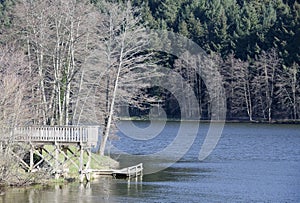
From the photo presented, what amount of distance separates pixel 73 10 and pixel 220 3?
95.0m

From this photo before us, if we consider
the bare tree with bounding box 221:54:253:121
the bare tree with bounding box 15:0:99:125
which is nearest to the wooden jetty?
the bare tree with bounding box 15:0:99:125

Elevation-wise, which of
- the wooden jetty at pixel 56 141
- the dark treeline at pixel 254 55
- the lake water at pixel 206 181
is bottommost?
the lake water at pixel 206 181

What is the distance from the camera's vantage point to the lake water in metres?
28.1

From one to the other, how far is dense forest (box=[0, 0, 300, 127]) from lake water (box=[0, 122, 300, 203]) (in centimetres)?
403

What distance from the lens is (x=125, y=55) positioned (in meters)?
40.2

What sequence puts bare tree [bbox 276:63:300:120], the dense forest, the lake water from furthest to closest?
bare tree [bbox 276:63:300:120] < the dense forest < the lake water

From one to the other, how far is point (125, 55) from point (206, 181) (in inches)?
392

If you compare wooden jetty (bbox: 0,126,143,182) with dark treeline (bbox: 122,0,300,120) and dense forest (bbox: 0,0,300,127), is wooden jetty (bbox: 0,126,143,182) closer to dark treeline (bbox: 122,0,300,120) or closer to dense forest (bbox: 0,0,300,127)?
dense forest (bbox: 0,0,300,127)

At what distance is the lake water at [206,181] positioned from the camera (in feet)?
92.2

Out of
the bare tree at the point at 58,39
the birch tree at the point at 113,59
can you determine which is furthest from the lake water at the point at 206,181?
the bare tree at the point at 58,39

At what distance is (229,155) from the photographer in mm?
48375

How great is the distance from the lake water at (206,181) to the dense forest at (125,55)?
13.2ft

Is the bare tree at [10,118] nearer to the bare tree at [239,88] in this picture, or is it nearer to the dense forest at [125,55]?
the dense forest at [125,55]

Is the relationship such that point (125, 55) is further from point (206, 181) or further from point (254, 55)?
point (254, 55)
